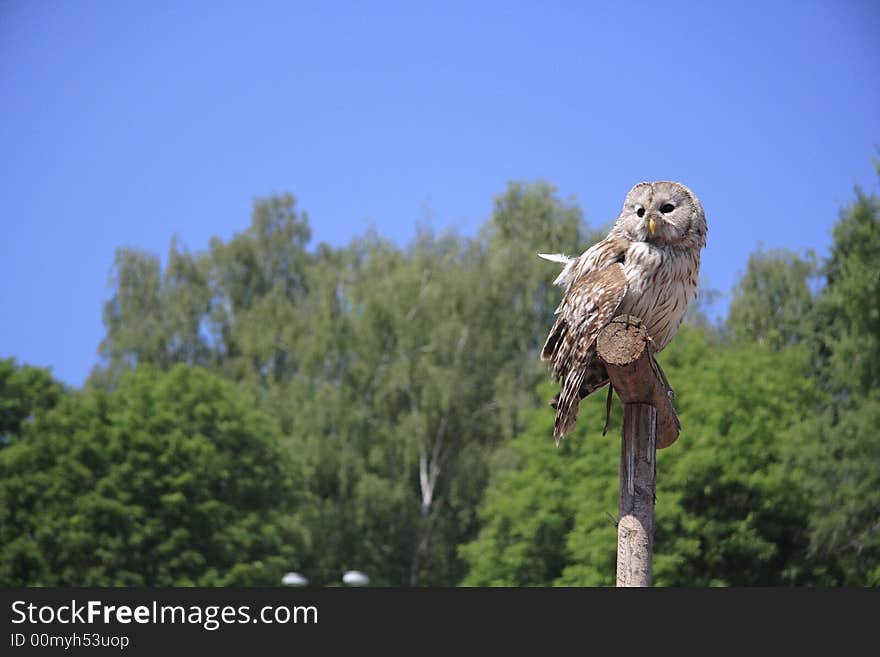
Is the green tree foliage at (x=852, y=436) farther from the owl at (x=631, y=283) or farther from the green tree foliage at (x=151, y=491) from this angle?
the owl at (x=631, y=283)

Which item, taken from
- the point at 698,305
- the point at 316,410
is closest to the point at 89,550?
the point at 316,410

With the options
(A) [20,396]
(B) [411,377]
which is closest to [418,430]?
(B) [411,377]

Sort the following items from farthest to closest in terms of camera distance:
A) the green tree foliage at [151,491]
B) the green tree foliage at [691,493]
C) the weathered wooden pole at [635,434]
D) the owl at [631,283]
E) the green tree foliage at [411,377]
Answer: the green tree foliage at [411,377], the green tree foliage at [151,491], the green tree foliage at [691,493], the owl at [631,283], the weathered wooden pole at [635,434]

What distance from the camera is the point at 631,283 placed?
1019 cm

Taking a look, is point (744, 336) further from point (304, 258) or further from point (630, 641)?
point (630, 641)

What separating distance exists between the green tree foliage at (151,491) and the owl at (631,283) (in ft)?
104

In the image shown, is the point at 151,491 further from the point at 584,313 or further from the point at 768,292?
the point at 584,313

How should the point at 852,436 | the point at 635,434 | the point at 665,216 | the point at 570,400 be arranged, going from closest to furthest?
1. the point at 635,434
2. the point at 570,400
3. the point at 665,216
4. the point at 852,436

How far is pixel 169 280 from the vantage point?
60.2 meters

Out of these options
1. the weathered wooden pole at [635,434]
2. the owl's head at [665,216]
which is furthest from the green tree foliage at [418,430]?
the weathered wooden pole at [635,434]

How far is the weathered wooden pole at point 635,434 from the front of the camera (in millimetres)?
8797

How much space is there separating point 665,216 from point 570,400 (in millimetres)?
1542

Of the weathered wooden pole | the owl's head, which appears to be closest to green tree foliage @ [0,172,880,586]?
the owl's head

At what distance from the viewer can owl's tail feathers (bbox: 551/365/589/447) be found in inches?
388
